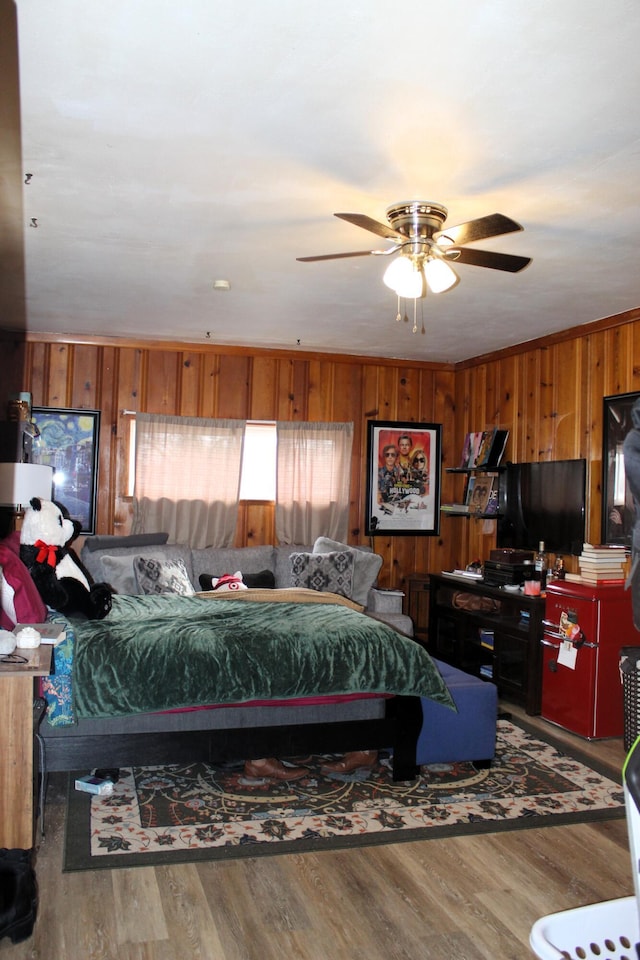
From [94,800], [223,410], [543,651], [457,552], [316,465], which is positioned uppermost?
[223,410]

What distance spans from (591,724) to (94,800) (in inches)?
106

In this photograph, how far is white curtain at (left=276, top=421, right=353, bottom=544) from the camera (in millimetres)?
6395

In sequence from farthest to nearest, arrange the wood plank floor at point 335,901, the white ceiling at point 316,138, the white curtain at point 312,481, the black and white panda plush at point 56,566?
the white curtain at point 312,481, the black and white panda plush at point 56,566, the wood plank floor at point 335,901, the white ceiling at point 316,138

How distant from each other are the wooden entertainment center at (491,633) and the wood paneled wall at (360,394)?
63 cm

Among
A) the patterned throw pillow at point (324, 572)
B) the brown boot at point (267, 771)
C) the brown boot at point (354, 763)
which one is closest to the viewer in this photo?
the brown boot at point (267, 771)

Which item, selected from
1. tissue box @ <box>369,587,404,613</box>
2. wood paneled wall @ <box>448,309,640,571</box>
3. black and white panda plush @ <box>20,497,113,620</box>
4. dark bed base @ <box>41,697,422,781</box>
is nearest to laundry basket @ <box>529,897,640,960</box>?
dark bed base @ <box>41,697,422,781</box>

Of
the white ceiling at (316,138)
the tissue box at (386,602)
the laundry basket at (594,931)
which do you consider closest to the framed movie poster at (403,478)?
the tissue box at (386,602)

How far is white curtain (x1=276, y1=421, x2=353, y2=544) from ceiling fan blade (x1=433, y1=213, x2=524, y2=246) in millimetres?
3607

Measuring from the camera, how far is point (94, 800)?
3340mm

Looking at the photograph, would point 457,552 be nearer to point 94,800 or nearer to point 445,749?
point 445,749

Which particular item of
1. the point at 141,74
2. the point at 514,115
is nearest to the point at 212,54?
the point at 141,74

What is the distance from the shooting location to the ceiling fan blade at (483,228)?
8.71ft

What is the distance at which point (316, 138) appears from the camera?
257 cm

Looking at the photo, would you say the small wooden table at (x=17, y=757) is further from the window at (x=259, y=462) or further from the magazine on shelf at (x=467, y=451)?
the magazine on shelf at (x=467, y=451)
